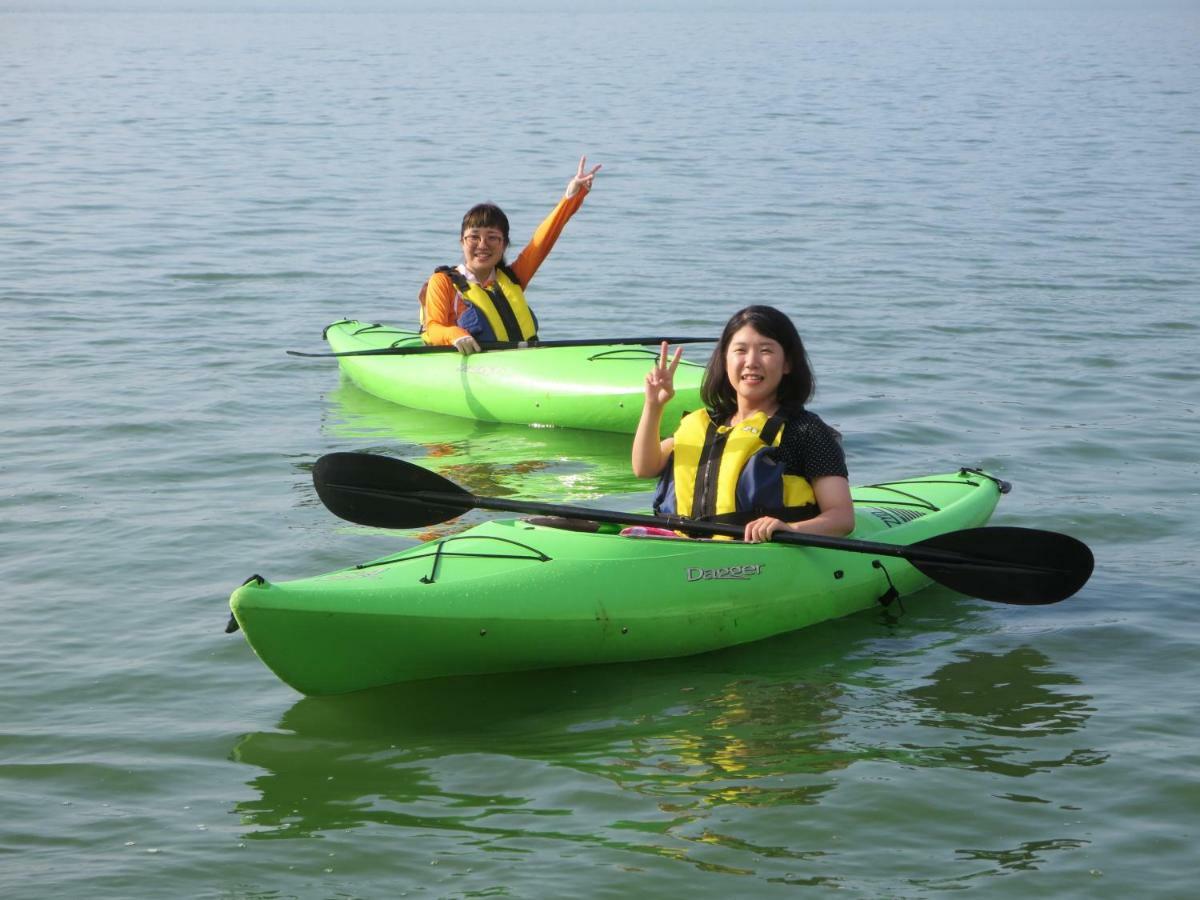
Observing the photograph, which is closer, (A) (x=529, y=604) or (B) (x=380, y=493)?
(A) (x=529, y=604)

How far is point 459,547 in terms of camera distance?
4.72 m

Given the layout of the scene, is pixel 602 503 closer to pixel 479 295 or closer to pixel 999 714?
pixel 479 295

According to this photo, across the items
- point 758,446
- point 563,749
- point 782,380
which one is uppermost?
point 782,380

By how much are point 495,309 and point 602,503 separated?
1.70m

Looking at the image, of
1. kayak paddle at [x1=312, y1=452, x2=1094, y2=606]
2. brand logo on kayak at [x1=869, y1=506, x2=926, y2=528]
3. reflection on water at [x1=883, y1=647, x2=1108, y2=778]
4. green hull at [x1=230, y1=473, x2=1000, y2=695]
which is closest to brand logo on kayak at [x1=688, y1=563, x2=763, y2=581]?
green hull at [x1=230, y1=473, x2=1000, y2=695]

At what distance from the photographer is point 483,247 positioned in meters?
7.90

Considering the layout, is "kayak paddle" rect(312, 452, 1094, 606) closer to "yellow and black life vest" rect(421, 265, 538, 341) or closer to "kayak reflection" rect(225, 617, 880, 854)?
"kayak reflection" rect(225, 617, 880, 854)

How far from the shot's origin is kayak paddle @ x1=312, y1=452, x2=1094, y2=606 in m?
4.75

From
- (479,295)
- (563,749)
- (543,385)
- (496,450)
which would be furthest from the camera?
(479,295)

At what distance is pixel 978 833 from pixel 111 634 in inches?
106

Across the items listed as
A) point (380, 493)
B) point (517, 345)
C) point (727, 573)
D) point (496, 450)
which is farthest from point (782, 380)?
point (517, 345)

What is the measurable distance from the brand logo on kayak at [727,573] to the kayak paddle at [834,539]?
0.11 metres

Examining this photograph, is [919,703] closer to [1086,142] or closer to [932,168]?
[932,168]

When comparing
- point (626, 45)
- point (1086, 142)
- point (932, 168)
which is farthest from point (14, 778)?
point (626, 45)
